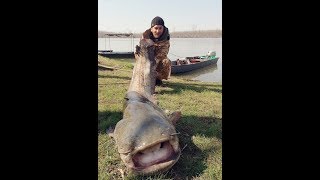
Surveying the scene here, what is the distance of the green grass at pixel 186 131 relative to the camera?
279cm

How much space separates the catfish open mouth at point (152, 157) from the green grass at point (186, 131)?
13 centimetres

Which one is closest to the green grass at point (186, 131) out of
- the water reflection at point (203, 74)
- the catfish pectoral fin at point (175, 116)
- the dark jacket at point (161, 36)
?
the catfish pectoral fin at point (175, 116)

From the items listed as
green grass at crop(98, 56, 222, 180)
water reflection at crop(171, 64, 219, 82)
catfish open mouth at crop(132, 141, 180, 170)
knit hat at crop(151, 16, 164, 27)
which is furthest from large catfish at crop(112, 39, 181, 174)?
water reflection at crop(171, 64, 219, 82)

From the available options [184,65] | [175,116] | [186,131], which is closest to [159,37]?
[175,116]

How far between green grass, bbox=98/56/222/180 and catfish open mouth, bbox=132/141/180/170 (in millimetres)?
126

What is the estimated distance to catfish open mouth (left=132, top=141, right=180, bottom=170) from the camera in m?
2.62

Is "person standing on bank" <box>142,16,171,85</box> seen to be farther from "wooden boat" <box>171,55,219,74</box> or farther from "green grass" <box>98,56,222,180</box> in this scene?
"wooden boat" <box>171,55,219,74</box>

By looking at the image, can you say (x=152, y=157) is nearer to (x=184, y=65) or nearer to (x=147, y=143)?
(x=147, y=143)

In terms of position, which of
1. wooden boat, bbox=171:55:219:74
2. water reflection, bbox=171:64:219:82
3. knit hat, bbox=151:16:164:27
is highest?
knit hat, bbox=151:16:164:27

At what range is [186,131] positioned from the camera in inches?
147

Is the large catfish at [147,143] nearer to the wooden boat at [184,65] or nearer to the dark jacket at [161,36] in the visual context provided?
the dark jacket at [161,36]

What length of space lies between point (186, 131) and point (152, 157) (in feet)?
3.83
